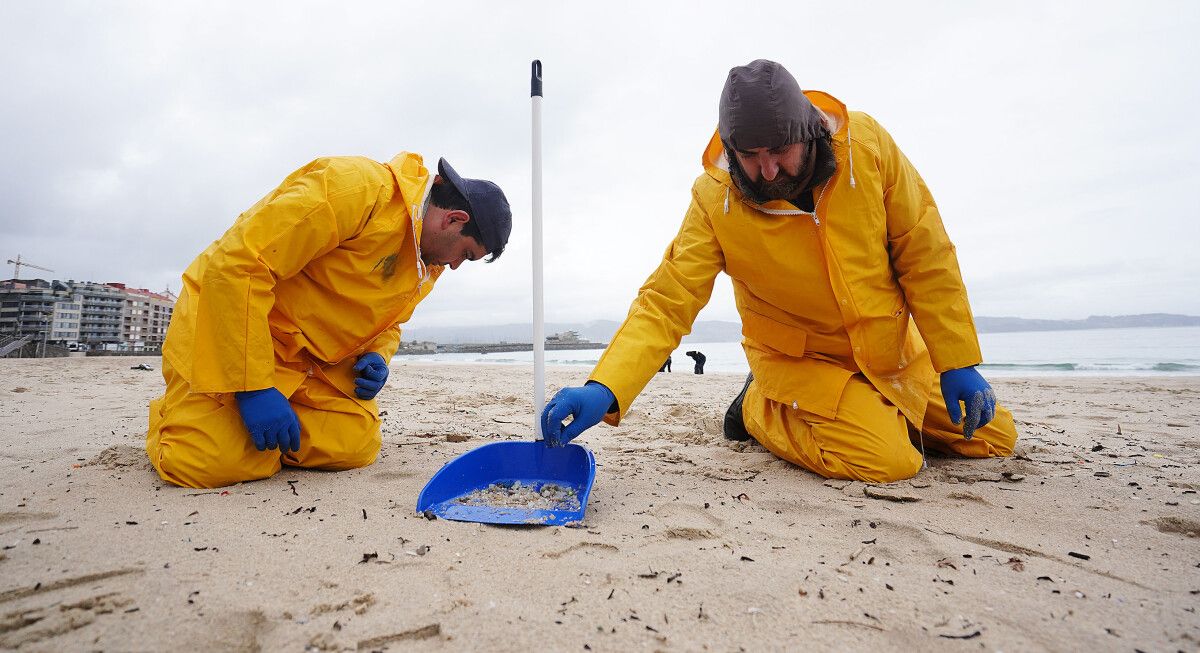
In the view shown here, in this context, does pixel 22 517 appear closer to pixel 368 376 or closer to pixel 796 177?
pixel 368 376

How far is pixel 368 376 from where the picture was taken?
2.43 m

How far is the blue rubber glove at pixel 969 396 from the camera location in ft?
6.61

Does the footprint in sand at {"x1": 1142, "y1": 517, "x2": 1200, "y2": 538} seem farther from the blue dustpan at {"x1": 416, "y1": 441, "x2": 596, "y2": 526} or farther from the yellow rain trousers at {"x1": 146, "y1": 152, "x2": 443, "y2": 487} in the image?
the yellow rain trousers at {"x1": 146, "y1": 152, "x2": 443, "y2": 487}

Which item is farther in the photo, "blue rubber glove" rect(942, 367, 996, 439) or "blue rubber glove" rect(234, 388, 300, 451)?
"blue rubber glove" rect(942, 367, 996, 439)

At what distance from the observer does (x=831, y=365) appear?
2.31 m

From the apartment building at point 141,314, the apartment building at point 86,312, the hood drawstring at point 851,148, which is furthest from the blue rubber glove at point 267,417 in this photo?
the apartment building at point 141,314

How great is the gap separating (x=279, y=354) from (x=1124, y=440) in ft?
13.1

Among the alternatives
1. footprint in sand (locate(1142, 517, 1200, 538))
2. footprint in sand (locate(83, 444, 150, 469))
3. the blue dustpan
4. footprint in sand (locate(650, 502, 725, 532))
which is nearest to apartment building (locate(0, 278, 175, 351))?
footprint in sand (locate(83, 444, 150, 469))

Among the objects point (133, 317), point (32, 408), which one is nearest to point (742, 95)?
point (32, 408)

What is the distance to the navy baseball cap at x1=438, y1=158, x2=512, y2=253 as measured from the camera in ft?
7.30

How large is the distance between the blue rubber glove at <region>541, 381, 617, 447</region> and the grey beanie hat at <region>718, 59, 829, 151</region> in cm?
100

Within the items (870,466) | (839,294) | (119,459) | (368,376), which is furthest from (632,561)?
(119,459)

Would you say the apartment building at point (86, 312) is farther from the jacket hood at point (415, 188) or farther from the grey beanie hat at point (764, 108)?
the grey beanie hat at point (764, 108)

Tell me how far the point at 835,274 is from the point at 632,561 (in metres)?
1.35
